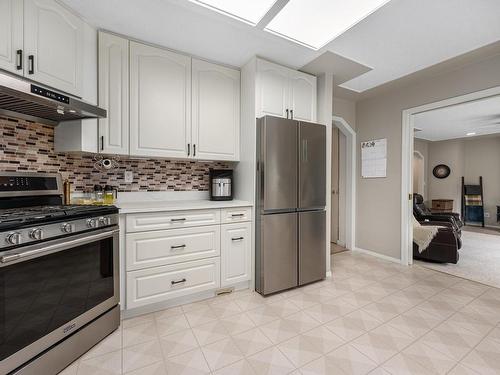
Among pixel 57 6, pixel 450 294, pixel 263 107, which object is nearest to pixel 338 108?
pixel 263 107

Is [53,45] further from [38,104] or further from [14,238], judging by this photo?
[14,238]

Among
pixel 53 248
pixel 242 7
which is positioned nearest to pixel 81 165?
pixel 53 248

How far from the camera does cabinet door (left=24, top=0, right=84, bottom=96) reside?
1.50m

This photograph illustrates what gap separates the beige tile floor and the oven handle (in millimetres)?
706

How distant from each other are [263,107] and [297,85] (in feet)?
1.77

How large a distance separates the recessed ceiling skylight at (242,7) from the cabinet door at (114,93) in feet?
2.64

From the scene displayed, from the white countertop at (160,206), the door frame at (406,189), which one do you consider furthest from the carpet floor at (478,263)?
the white countertop at (160,206)

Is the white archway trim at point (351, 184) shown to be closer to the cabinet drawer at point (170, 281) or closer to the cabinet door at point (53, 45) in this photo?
the cabinet drawer at point (170, 281)

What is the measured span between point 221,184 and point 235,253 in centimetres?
72

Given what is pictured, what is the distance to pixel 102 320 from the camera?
5.44 feet

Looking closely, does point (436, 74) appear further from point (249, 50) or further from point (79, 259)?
point (79, 259)

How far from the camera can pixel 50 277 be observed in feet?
4.48

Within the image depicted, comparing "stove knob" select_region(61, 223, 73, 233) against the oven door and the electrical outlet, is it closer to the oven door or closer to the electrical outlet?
the oven door

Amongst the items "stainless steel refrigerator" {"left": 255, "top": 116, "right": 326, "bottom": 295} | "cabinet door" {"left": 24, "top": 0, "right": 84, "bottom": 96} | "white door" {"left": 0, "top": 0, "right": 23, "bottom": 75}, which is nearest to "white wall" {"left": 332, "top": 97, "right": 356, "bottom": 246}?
"stainless steel refrigerator" {"left": 255, "top": 116, "right": 326, "bottom": 295}
